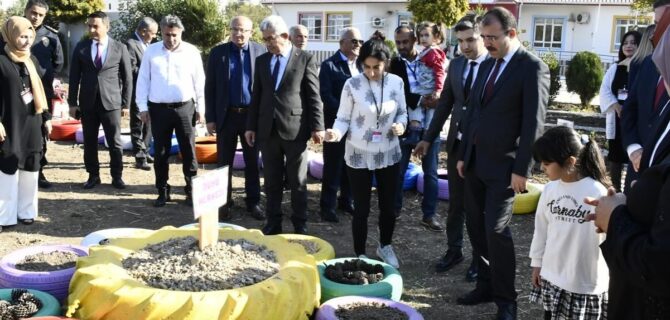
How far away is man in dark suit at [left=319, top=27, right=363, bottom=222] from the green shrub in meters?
9.57

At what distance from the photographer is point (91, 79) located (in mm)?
7113

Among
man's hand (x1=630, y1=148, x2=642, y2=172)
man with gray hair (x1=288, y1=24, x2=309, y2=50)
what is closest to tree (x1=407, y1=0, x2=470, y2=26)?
man with gray hair (x1=288, y1=24, x2=309, y2=50)

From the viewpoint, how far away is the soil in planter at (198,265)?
3.35m

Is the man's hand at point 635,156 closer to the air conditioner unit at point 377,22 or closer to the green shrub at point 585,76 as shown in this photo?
the green shrub at point 585,76

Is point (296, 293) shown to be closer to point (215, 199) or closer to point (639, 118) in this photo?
point (215, 199)

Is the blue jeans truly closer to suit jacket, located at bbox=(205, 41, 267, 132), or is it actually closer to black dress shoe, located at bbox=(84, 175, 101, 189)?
suit jacket, located at bbox=(205, 41, 267, 132)

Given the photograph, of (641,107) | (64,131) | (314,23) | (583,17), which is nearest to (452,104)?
(641,107)

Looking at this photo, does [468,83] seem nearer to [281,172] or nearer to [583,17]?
[281,172]

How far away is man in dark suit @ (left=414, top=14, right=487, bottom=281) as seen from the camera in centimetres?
475

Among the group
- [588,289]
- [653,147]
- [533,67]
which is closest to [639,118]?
[533,67]

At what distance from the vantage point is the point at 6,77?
18.3 ft

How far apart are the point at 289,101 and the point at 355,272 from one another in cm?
198

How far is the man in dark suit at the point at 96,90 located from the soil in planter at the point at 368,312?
4.53 metres

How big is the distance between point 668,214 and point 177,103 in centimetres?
542
